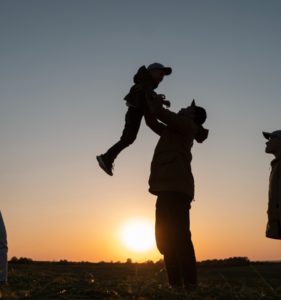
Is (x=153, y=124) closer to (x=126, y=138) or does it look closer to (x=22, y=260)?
(x=126, y=138)

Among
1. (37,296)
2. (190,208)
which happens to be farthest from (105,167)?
(37,296)

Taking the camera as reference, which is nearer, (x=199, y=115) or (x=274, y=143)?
(x=199, y=115)

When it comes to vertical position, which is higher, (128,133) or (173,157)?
(128,133)

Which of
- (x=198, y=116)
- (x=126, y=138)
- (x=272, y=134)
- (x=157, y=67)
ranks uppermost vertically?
(x=157, y=67)

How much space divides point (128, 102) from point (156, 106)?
350 mm

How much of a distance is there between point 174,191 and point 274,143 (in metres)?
3.25

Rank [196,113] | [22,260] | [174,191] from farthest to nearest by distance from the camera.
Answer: [22,260] < [196,113] < [174,191]

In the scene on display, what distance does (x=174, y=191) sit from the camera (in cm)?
641

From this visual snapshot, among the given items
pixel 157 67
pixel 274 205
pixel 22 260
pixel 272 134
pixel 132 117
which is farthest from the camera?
pixel 22 260

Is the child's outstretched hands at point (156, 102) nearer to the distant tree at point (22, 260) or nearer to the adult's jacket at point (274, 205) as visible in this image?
the adult's jacket at point (274, 205)

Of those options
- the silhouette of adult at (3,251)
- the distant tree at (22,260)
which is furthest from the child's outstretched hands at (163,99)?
the distant tree at (22,260)

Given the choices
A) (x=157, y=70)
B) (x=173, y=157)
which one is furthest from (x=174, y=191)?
(x=157, y=70)

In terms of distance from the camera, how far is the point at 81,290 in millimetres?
5504

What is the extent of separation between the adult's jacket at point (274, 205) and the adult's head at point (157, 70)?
2901mm
